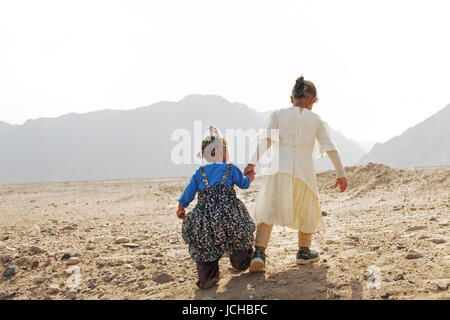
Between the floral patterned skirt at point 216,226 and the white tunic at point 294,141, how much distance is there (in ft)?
1.83

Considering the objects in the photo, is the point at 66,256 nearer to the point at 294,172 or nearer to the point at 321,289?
the point at 294,172

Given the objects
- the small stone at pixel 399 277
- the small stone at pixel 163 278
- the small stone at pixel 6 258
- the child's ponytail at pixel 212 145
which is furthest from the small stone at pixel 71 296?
the small stone at pixel 399 277

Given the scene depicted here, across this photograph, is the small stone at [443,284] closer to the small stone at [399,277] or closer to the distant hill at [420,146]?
the small stone at [399,277]

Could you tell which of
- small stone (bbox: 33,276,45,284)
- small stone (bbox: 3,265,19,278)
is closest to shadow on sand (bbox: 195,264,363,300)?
small stone (bbox: 33,276,45,284)

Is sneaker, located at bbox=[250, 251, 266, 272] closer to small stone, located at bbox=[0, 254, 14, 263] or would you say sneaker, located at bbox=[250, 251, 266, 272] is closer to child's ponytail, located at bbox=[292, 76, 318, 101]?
child's ponytail, located at bbox=[292, 76, 318, 101]

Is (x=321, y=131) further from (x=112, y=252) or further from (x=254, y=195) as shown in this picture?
(x=254, y=195)

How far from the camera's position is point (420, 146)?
112188 mm

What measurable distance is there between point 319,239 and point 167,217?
480 cm

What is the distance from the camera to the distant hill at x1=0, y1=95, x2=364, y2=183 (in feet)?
403

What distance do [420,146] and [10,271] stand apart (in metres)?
129

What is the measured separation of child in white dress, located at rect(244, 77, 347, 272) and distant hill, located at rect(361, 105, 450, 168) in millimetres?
116565

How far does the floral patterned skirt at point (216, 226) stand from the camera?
317cm
